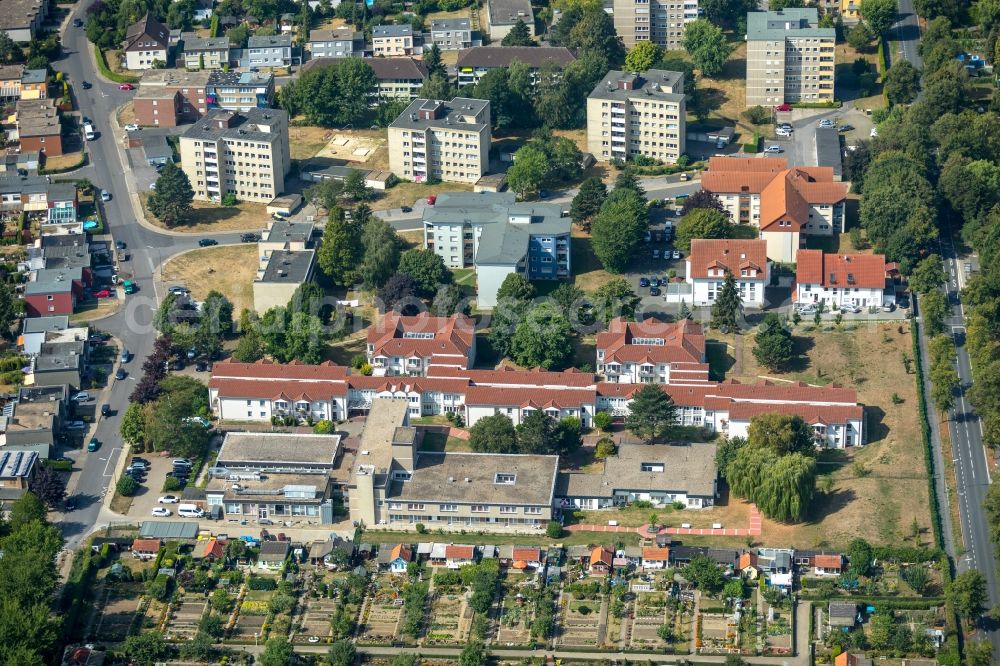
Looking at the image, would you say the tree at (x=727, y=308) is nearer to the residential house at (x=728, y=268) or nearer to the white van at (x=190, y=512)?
the residential house at (x=728, y=268)

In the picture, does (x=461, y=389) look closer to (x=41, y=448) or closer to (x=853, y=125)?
(x=41, y=448)

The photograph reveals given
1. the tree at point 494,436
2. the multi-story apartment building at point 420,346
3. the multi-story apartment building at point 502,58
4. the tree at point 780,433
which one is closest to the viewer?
the tree at point 780,433

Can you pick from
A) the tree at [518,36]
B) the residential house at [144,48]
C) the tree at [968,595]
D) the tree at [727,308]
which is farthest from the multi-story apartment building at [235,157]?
the tree at [968,595]

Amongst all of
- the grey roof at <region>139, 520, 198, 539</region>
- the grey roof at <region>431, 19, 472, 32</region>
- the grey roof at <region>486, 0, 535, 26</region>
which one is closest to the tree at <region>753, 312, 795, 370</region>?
the grey roof at <region>139, 520, 198, 539</region>

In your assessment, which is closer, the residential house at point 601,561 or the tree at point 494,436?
the residential house at point 601,561

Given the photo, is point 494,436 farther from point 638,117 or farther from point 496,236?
point 638,117

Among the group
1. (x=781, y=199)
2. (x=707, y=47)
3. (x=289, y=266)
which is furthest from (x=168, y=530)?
(x=707, y=47)
